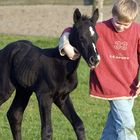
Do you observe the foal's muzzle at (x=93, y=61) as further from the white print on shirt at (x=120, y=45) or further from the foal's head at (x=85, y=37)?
the white print on shirt at (x=120, y=45)

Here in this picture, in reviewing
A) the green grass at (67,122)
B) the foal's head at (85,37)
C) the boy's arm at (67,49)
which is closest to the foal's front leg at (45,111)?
the boy's arm at (67,49)

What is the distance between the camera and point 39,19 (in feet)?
72.3

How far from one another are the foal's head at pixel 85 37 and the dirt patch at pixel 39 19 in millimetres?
15772

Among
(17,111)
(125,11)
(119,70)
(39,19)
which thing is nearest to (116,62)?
(119,70)

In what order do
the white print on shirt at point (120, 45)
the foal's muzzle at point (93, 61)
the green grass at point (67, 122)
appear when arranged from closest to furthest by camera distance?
the foal's muzzle at point (93, 61) → the white print on shirt at point (120, 45) → the green grass at point (67, 122)

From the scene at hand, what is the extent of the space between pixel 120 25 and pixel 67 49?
0.58m

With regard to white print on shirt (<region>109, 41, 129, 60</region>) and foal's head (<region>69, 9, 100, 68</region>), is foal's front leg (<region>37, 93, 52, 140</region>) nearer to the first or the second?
foal's head (<region>69, 9, 100, 68</region>)

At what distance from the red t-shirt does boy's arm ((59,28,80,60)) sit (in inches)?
14.4

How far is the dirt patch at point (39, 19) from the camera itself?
21.8m

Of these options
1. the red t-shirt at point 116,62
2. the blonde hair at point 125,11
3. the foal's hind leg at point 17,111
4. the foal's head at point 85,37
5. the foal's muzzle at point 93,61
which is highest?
the blonde hair at point 125,11

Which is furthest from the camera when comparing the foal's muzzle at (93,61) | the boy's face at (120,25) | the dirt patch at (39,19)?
the dirt patch at (39,19)

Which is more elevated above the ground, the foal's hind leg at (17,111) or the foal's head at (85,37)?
the foal's head at (85,37)

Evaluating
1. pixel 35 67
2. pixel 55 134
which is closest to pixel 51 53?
pixel 35 67

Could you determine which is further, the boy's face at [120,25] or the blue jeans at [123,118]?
the blue jeans at [123,118]
